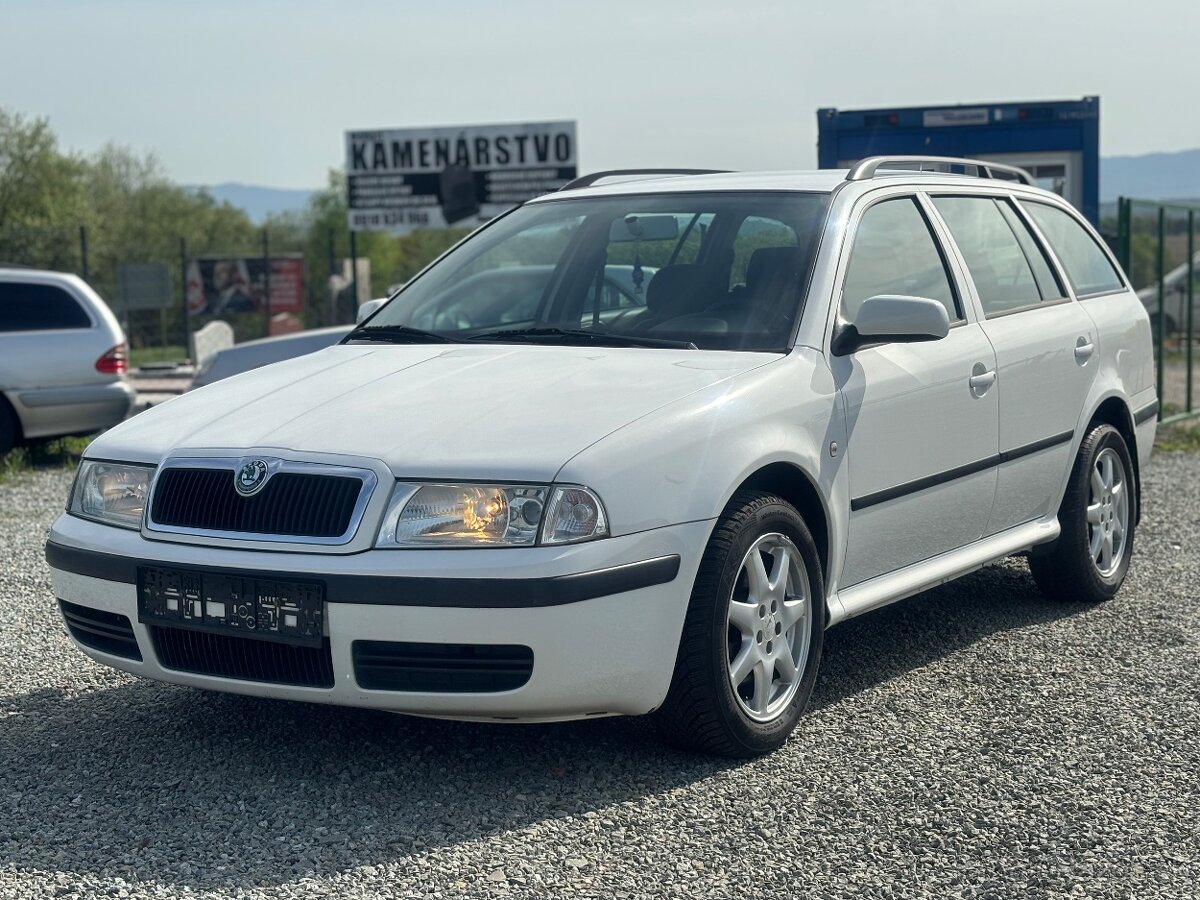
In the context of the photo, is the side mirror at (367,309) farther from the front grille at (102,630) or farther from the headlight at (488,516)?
the headlight at (488,516)

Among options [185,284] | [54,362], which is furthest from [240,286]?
[54,362]

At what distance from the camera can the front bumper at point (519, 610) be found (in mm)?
3875

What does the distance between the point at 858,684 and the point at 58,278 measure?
8884 mm

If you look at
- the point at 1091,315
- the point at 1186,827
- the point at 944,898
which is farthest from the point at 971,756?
the point at 1091,315

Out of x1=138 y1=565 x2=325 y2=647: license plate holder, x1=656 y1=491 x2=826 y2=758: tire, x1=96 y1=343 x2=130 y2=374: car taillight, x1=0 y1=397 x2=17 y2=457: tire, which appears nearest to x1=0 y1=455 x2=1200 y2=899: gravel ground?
x1=656 y1=491 x2=826 y2=758: tire

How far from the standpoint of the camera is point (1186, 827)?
12.9 feet

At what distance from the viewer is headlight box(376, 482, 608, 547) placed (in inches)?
155

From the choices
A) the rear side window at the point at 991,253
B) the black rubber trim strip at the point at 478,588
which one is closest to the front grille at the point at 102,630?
the black rubber trim strip at the point at 478,588

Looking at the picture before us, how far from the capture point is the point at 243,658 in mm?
4164

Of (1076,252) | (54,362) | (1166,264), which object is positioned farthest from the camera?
(1166,264)

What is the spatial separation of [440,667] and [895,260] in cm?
231

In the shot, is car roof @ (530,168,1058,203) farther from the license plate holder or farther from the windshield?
the license plate holder

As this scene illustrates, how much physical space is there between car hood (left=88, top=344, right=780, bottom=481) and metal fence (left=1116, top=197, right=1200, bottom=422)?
28.9 feet

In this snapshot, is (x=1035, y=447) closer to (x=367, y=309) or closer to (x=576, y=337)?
(x=576, y=337)
